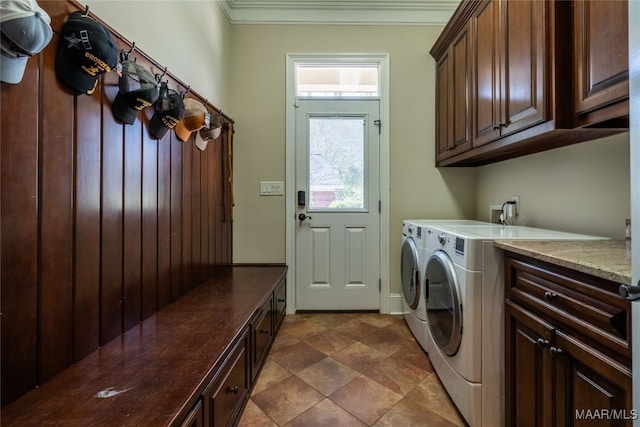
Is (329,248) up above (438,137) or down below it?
below

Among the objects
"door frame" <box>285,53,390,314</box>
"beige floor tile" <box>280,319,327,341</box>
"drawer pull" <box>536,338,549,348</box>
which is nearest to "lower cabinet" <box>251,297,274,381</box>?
"beige floor tile" <box>280,319,327,341</box>

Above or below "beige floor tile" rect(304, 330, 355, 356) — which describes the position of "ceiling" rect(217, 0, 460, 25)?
above

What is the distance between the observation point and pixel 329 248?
2.61 metres

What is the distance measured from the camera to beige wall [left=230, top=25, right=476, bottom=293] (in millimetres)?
2580

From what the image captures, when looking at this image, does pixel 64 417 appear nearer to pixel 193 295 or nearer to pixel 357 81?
pixel 193 295

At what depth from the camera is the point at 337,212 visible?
2584 mm

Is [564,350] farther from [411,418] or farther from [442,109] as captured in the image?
[442,109]

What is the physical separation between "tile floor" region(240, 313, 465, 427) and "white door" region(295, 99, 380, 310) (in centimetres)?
40

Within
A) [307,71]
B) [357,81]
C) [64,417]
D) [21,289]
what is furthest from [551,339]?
[307,71]

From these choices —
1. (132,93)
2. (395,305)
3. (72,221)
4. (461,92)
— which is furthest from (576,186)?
(72,221)

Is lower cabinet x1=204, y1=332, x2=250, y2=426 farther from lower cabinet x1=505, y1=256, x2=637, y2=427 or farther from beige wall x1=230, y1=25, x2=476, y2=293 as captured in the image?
beige wall x1=230, y1=25, x2=476, y2=293

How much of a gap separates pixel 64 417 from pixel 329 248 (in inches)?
80.1

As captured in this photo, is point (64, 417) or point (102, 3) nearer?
point (64, 417)

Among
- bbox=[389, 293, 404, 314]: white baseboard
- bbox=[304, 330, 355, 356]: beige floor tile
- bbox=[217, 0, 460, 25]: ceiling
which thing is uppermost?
bbox=[217, 0, 460, 25]: ceiling
